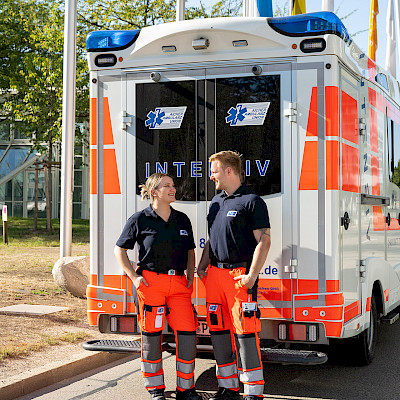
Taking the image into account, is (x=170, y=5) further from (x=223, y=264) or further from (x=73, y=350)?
(x=223, y=264)

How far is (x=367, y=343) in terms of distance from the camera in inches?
268

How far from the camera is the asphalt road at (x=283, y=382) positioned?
5.95m

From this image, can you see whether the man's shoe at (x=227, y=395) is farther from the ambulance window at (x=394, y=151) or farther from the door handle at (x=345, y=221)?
the ambulance window at (x=394, y=151)

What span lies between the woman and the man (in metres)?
0.21

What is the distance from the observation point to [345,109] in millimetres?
5918

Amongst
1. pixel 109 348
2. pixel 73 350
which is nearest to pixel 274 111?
pixel 109 348

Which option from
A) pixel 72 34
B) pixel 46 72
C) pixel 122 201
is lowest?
pixel 122 201

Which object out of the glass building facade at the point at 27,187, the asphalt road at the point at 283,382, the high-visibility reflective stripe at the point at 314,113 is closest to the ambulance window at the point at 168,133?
the high-visibility reflective stripe at the point at 314,113

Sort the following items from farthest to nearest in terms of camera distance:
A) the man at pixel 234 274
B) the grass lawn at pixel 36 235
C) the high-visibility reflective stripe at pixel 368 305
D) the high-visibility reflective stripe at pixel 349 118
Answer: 1. the grass lawn at pixel 36 235
2. the high-visibility reflective stripe at pixel 368 305
3. the high-visibility reflective stripe at pixel 349 118
4. the man at pixel 234 274

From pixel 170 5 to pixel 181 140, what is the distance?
1388cm

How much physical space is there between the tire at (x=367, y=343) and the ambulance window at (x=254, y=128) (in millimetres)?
1962

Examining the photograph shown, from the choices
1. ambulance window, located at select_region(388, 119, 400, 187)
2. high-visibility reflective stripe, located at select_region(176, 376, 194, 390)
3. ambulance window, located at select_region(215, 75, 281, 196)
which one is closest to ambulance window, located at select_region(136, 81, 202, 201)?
ambulance window, located at select_region(215, 75, 281, 196)

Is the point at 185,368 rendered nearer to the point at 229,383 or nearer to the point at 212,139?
the point at 229,383

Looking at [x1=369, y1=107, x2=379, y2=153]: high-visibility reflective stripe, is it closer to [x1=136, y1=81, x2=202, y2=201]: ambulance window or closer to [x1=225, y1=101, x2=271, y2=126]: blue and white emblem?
[x1=225, y1=101, x2=271, y2=126]: blue and white emblem
